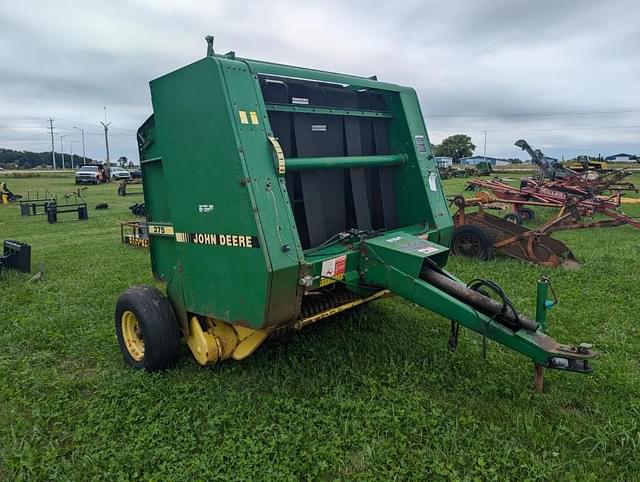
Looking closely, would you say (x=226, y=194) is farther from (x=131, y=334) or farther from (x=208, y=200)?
(x=131, y=334)

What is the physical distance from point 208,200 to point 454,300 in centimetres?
168

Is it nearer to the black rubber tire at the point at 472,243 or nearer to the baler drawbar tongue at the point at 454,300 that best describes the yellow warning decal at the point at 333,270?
the baler drawbar tongue at the point at 454,300

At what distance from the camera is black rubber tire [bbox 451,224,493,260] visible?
7047 mm

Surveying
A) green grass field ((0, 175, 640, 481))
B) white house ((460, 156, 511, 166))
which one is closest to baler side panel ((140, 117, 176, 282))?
green grass field ((0, 175, 640, 481))

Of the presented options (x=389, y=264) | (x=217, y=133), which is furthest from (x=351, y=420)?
(x=217, y=133)

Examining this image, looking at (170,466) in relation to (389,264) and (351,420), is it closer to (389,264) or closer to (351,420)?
(351,420)

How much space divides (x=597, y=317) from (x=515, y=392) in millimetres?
2040

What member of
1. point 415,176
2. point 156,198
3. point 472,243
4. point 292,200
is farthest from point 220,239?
point 472,243

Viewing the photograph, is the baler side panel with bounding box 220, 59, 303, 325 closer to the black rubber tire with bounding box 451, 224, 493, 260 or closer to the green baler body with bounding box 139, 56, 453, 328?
the green baler body with bounding box 139, 56, 453, 328

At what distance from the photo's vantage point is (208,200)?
312cm

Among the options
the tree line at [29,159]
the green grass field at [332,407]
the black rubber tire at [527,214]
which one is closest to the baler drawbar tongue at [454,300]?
the green grass field at [332,407]

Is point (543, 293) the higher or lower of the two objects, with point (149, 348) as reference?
higher

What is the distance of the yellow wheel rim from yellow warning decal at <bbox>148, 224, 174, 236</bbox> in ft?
2.13

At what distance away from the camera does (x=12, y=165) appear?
87.4 m
